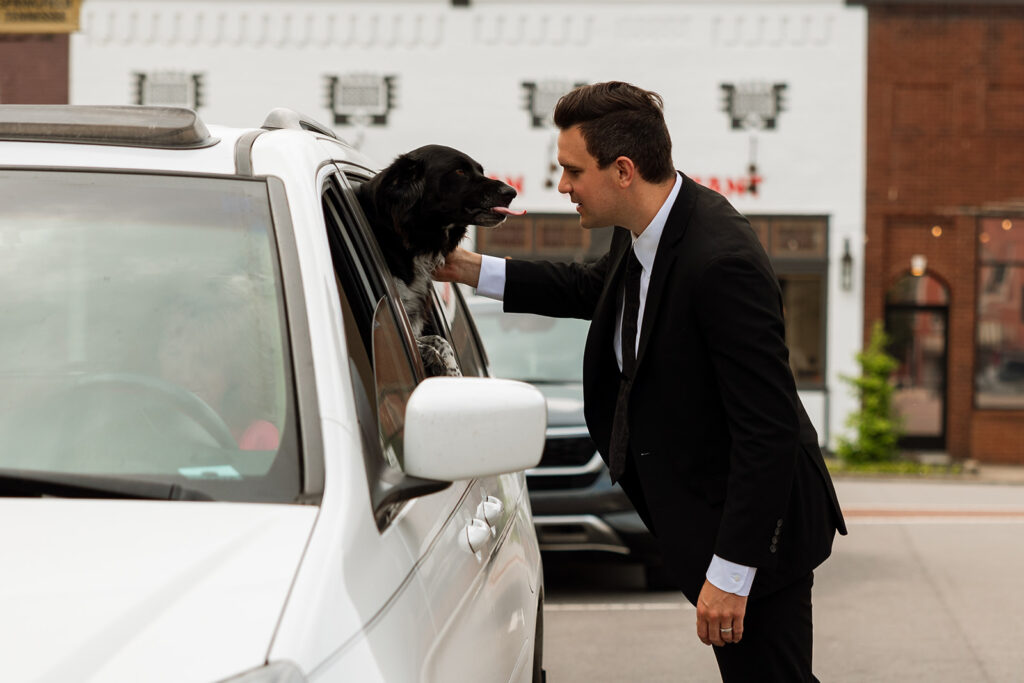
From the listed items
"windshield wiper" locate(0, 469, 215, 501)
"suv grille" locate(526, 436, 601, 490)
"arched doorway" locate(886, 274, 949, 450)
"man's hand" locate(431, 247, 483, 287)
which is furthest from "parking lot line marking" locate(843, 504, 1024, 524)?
"windshield wiper" locate(0, 469, 215, 501)

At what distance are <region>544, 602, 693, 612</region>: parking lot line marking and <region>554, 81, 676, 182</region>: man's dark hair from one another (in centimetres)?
477

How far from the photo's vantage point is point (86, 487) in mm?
1928

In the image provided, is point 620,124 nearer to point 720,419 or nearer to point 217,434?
point 720,419

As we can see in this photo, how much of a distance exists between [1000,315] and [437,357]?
61.9 feet

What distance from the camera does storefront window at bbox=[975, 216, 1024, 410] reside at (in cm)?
2041

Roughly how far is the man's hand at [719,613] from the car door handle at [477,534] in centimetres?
51

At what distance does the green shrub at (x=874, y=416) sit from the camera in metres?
18.9

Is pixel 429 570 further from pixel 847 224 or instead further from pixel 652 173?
pixel 847 224

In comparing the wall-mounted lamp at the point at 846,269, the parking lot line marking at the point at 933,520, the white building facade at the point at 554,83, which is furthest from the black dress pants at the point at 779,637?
the wall-mounted lamp at the point at 846,269

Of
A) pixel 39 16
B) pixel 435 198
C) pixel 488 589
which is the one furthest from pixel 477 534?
pixel 39 16

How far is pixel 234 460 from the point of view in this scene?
2.04 metres

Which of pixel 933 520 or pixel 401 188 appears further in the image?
pixel 933 520

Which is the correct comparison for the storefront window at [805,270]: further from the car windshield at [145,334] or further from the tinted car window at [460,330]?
the car windshield at [145,334]

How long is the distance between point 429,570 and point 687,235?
1.14 metres
